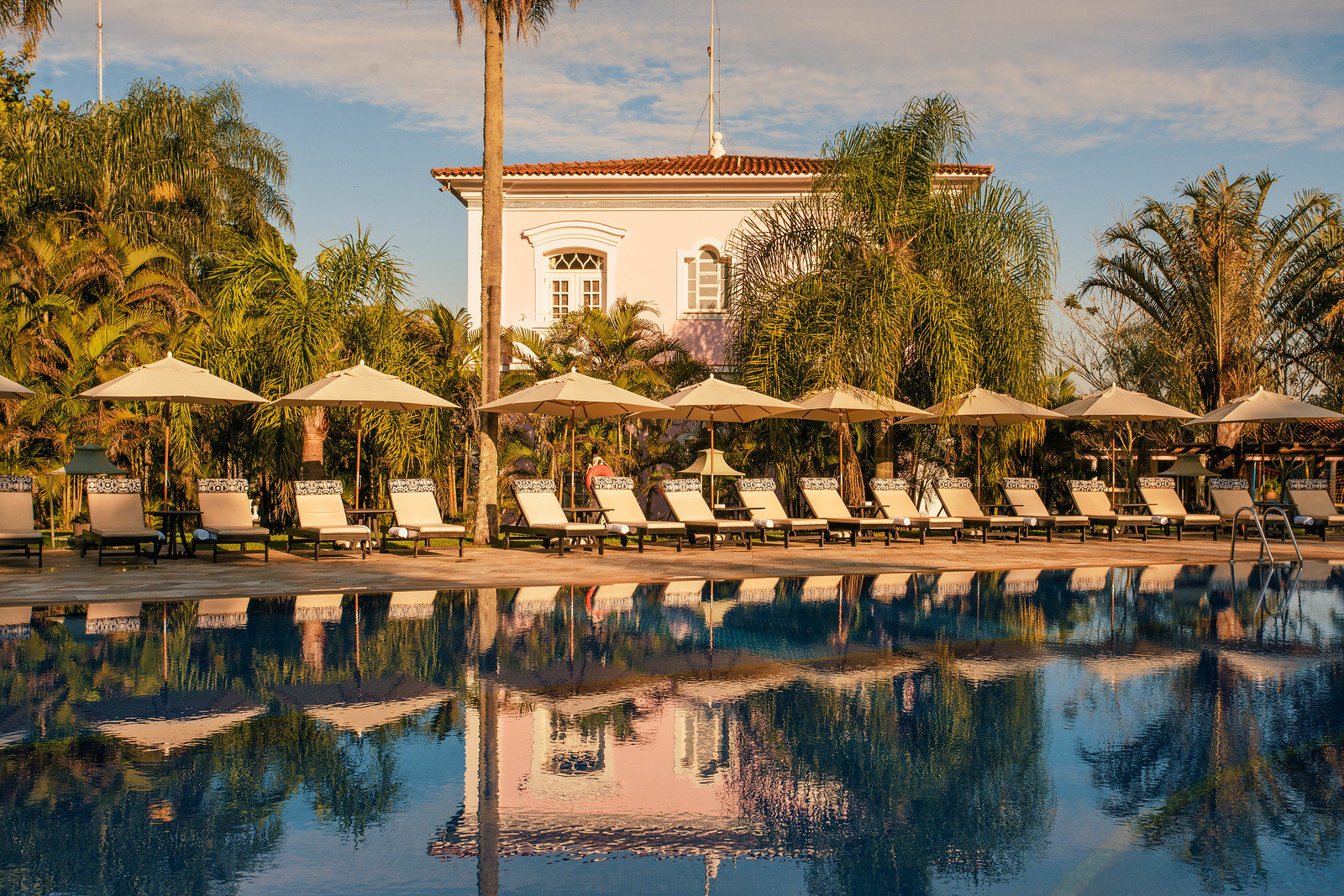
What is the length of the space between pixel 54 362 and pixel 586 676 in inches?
597

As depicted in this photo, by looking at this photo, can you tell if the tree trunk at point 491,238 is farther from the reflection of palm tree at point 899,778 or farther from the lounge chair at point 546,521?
the reflection of palm tree at point 899,778

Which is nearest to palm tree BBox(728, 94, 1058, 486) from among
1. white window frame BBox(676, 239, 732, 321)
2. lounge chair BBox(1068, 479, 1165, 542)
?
lounge chair BBox(1068, 479, 1165, 542)

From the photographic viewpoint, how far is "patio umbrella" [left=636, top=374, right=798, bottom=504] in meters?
15.4

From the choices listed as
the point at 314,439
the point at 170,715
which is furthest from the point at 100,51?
the point at 170,715

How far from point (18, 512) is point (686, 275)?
606 inches

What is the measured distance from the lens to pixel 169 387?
12.9m

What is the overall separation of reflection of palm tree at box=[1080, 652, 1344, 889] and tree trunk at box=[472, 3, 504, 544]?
11.1m

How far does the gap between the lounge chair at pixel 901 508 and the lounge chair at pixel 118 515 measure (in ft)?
34.8

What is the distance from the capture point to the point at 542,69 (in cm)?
1716

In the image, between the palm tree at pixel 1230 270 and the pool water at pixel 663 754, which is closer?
the pool water at pixel 663 754

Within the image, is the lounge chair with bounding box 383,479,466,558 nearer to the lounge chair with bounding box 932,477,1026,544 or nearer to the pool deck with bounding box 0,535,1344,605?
the pool deck with bounding box 0,535,1344,605

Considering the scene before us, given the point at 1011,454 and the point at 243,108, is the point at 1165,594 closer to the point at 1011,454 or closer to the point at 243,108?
the point at 1011,454

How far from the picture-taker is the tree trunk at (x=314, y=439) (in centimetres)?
1605

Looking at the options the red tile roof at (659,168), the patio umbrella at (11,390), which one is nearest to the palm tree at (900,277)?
the red tile roof at (659,168)
